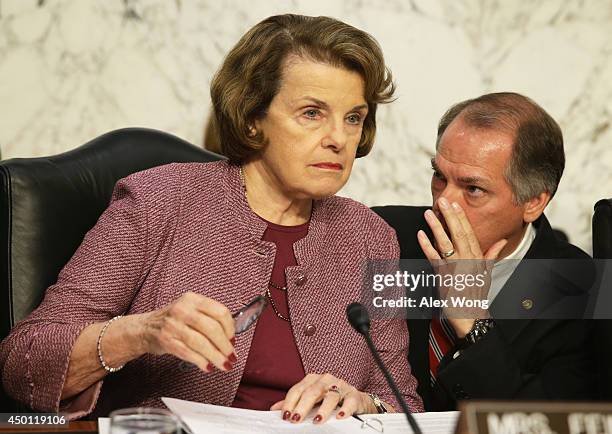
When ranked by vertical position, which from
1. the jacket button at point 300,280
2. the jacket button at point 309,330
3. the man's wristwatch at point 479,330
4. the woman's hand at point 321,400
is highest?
the jacket button at point 300,280

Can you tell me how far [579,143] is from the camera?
310cm

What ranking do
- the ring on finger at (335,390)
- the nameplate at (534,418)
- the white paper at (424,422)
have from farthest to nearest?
the ring on finger at (335,390), the white paper at (424,422), the nameplate at (534,418)

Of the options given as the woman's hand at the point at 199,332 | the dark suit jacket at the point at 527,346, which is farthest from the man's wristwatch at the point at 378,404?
the woman's hand at the point at 199,332

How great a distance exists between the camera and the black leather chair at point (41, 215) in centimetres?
212

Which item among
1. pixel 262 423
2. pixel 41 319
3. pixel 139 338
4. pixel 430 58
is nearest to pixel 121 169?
pixel 41 319

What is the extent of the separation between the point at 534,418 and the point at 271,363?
806 mm

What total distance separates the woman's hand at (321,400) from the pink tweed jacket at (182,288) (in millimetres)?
197

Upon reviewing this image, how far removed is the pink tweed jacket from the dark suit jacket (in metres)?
0.14

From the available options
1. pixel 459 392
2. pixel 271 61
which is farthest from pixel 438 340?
pixel 271 61

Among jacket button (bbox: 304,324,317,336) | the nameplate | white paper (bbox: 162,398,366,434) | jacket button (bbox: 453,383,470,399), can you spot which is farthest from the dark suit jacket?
the nameplate

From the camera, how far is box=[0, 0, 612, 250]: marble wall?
9.02ft

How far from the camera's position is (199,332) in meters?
1.60

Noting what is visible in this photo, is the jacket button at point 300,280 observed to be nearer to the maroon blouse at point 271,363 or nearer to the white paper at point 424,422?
the maroon blouse at point 271,363

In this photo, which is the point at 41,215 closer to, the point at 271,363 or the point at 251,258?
the point at 251,258
